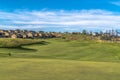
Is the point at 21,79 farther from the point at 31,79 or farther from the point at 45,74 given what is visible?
the point at 45,74

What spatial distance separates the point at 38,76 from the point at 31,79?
1139mm

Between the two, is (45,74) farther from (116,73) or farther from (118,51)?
(118,51)

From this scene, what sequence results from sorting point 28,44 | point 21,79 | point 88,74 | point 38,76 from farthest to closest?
point 28,44 < point 88,74 < point 38,76 < point 21,79

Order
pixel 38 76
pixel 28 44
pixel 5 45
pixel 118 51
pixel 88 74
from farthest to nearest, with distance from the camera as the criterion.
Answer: pixel 28 44
pixel 5 45
pixel 118 51
pixel 88 74
pixel 38 76

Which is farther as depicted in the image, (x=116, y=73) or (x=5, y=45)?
(x=5, y=45)

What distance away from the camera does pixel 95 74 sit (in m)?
18.7

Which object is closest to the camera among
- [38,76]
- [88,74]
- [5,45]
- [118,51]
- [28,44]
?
[38,76]

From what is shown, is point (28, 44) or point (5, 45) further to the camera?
point (28, 44)

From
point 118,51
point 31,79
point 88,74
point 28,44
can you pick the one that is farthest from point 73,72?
point 28,44

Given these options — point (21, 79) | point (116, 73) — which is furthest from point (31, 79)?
point (116, 73)

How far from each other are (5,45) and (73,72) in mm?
34408

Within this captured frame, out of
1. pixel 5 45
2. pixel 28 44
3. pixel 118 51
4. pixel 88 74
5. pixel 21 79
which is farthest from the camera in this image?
pixel 28 44

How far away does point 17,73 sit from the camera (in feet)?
59.1

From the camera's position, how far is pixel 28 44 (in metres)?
58.9
